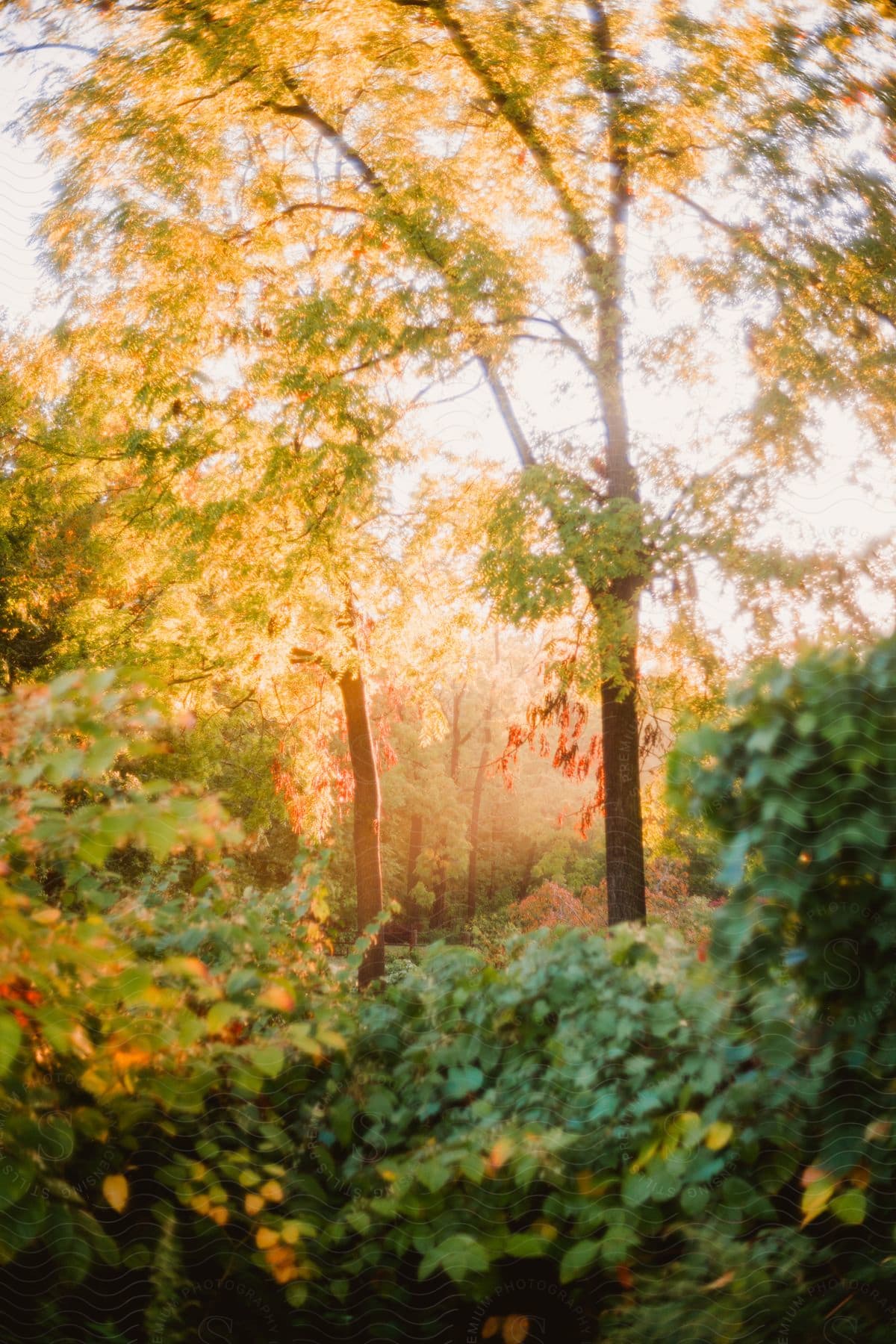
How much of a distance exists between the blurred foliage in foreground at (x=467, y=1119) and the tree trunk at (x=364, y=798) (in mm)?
9163

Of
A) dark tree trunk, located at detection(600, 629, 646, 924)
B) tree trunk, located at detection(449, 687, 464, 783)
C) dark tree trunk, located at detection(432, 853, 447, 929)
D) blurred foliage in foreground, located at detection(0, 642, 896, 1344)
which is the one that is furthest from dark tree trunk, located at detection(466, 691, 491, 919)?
blurred foliage in foreground, located at detection(0, 642, 896, 1344)

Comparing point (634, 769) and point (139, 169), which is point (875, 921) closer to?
point (634, 769)

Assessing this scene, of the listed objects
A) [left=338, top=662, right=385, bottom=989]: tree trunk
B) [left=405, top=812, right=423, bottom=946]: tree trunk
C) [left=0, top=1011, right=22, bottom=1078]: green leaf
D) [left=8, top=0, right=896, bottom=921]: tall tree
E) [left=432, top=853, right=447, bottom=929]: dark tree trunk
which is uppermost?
[left=8, top=0, right=896, bottom=921]: tall tree

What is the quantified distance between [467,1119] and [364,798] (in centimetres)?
948

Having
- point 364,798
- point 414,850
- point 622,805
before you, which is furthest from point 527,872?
point 622,805

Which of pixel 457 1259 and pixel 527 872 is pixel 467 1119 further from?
pixel 527 872

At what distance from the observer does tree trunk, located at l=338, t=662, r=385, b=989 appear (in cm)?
1130

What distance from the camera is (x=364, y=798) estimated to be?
11.5 m

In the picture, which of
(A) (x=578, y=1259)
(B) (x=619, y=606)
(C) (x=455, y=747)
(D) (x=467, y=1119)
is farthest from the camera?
(C) (x=455, y=747)

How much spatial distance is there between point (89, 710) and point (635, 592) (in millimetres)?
6115

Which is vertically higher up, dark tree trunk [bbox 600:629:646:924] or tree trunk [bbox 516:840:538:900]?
dark tree trunk [bbox 600:629:646:924]

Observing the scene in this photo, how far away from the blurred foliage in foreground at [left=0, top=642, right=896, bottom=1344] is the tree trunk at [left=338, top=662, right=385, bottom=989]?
9.16m

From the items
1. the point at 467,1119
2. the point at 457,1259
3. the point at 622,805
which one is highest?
the point at 467,1119

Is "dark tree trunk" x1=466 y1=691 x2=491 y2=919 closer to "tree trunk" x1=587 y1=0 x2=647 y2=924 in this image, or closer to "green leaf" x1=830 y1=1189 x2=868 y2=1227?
"tree trunk" x1=587 y1=0 x2=647 y2=924
